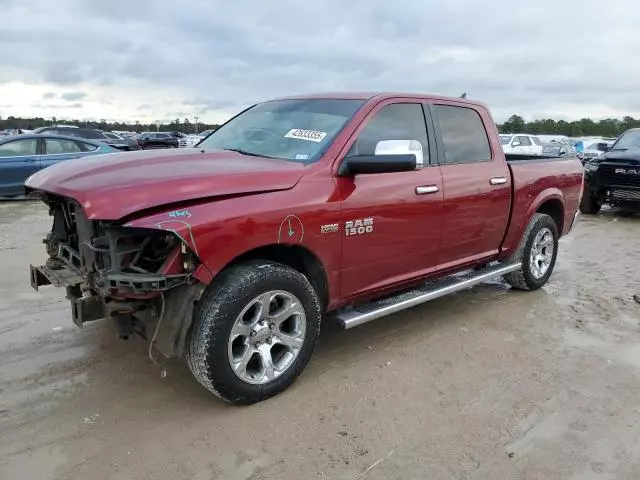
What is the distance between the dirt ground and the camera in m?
2.88

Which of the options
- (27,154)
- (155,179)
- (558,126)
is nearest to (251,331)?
(155,179)

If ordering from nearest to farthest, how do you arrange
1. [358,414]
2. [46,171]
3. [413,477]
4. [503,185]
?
[413,477] → [358,414] → [46,171] → [503,185]

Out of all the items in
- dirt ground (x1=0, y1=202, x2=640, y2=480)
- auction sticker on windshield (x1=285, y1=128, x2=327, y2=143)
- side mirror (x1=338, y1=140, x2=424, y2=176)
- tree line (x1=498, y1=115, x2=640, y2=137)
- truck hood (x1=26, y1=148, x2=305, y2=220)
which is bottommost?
dirt ground (x1=0, y1=202, x2=640, y2=480)

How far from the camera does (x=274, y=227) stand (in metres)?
3.31

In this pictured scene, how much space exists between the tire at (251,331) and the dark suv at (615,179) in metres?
9.55

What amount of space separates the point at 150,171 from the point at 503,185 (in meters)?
3.22

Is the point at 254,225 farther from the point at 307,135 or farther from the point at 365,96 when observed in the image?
the point at 365,96

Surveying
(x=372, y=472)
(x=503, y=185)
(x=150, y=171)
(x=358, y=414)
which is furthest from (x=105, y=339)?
(x=503, y=185)

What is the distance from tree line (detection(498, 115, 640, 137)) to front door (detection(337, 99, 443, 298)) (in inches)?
2110

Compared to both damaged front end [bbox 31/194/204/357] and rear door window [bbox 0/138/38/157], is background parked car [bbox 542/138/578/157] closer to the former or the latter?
rear door window [bbox 0/138/38/157]

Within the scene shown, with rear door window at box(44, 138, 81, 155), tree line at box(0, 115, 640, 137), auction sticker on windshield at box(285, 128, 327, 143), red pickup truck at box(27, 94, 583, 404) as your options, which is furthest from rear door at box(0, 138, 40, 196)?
tree line at box(0, 115, 640, 137)

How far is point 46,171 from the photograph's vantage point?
359 centimetres

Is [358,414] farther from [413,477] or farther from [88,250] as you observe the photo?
[88,250]

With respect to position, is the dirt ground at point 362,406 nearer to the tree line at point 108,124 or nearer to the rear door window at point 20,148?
the rear door window at point 20,148
